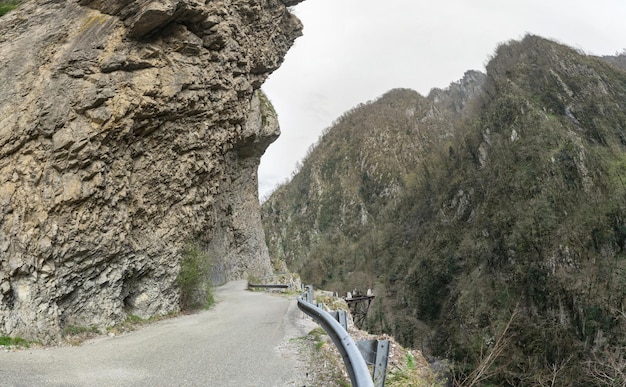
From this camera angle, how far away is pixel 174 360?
22.1 feet

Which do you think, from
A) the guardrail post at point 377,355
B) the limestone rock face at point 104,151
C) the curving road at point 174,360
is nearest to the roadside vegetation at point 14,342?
the limestone rock face at point 104,151

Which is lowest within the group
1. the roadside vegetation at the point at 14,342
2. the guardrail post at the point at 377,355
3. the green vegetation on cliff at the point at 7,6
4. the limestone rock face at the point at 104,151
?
the roadside vegetation at the point at 14,342

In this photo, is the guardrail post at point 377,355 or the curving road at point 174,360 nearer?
the guardrail post at point 377,355

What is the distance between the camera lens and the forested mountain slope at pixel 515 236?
4809 cm

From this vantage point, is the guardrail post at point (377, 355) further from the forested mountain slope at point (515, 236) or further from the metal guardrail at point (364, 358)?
the forested mountain slope at point (515, 236)

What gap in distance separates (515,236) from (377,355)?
224 feet

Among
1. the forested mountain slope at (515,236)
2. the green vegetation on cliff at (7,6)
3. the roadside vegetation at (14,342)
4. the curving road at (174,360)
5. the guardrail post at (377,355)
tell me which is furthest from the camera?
the forested mountain slope at (515,236)

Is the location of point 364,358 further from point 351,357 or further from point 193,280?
point 193,280

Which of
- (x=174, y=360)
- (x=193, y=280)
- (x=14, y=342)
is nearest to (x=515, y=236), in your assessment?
(x=193, y=280)

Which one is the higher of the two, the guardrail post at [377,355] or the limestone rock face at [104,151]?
the limestone rock face at [104,151]

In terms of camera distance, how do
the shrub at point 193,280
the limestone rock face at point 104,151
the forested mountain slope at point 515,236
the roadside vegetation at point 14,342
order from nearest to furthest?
the roadside vegetation at point 14,342 < the limestone rock face at point 104,151 < the shrub at point 193,280 < the forested mountain slope at point 515,236

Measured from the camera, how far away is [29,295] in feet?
29.2

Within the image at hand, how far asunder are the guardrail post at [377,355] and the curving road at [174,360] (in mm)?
1467

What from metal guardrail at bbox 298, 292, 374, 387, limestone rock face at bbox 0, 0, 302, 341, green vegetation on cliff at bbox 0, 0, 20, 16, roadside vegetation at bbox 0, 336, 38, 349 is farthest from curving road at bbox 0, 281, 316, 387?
green vegetation on cliff at bbox 0, 0, 20, 16
